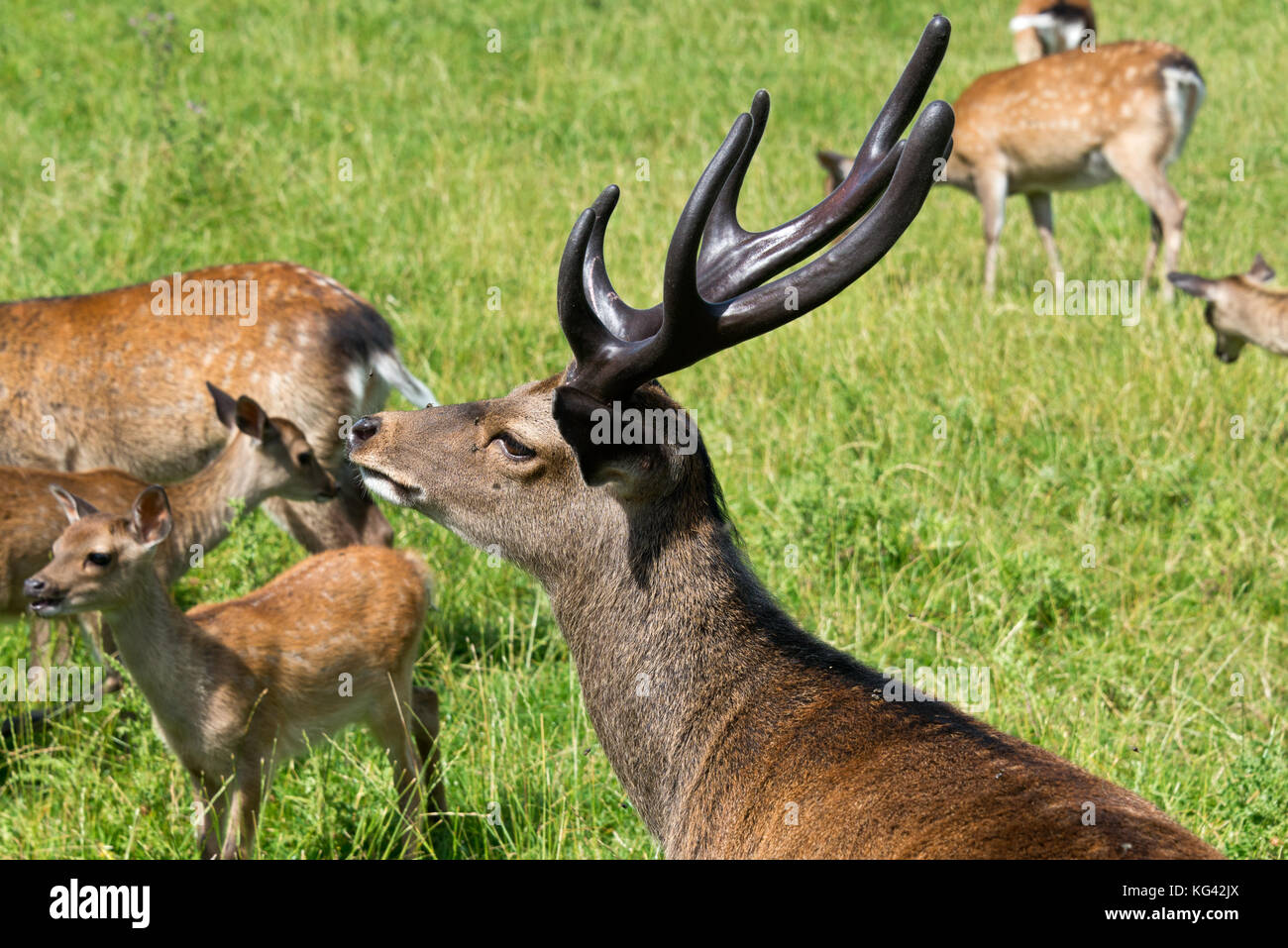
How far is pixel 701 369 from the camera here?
6879mm

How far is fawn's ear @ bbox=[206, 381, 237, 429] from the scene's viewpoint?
5332mm

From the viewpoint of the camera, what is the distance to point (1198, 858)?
222 cm

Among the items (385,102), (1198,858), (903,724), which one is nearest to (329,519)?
(903,724)

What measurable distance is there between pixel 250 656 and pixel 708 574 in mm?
1779

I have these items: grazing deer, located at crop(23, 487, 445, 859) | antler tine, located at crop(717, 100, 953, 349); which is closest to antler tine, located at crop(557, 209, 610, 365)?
antler tine, located at crop(717, 100, 953, 349)

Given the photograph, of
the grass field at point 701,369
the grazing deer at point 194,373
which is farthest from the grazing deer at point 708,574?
the grazing deer at point 194,373

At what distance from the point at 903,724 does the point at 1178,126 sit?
832cm

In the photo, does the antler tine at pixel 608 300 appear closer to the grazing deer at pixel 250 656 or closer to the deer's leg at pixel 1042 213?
the grazing deer at pixel 250 656

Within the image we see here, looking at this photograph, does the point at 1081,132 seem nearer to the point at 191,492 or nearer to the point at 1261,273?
the point at 1261,273

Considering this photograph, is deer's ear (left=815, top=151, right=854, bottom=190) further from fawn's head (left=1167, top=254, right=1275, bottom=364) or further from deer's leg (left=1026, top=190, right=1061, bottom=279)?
fawn's head (left=1167, top=254, right=1275, bottom=364)

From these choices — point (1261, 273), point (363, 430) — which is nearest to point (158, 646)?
point (363, 430)

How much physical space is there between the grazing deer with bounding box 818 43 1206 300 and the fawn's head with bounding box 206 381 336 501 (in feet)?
17.5

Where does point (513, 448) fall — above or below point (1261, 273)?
below

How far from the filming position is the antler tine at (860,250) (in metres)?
2.50
